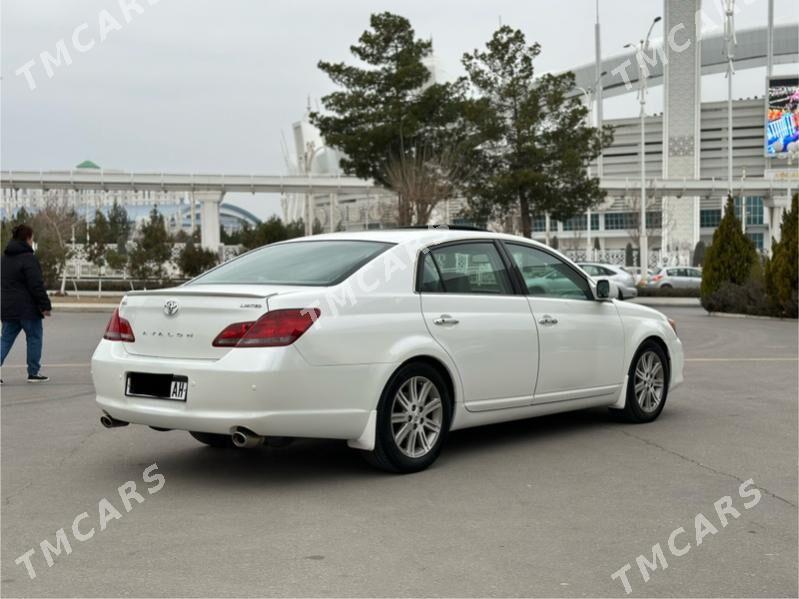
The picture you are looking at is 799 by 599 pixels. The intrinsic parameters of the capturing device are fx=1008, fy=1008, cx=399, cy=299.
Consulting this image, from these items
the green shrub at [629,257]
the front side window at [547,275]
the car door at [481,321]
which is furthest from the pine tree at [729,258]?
the green shrub at [629,257]

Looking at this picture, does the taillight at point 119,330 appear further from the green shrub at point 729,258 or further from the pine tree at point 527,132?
the pine tree at point 527,132

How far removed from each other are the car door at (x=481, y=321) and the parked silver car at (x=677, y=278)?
1633 inches

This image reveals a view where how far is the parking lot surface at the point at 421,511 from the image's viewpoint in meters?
4.30

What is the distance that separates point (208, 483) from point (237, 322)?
3.51 feet

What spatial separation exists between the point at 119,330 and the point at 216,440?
1.21 metres

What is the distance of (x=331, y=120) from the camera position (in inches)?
1939

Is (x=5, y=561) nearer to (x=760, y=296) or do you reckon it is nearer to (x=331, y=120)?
(x=760, y=296)

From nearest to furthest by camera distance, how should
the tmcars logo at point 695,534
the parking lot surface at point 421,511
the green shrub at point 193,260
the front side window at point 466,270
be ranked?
the parking lot surface at point 421,511
the tmcars logo at point 695,534
the front side window at point 466,270
the green shrub at point 193,260

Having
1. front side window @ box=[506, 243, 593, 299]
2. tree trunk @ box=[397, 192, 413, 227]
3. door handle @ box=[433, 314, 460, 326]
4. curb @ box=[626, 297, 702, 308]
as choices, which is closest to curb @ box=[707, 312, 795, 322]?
curb @ box=[626, 297, 702, 308]

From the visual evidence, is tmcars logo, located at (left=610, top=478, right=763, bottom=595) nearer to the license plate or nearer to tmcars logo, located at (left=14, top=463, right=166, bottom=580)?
tmcars logo, located at (left=14, top=463, right=166, bottom=580)

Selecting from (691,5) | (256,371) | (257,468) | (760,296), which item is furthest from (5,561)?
(691,5)

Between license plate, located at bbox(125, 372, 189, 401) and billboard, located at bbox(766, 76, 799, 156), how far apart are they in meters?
128

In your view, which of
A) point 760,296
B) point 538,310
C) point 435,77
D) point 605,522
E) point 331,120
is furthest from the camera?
point 435,77

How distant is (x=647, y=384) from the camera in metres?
8.70
